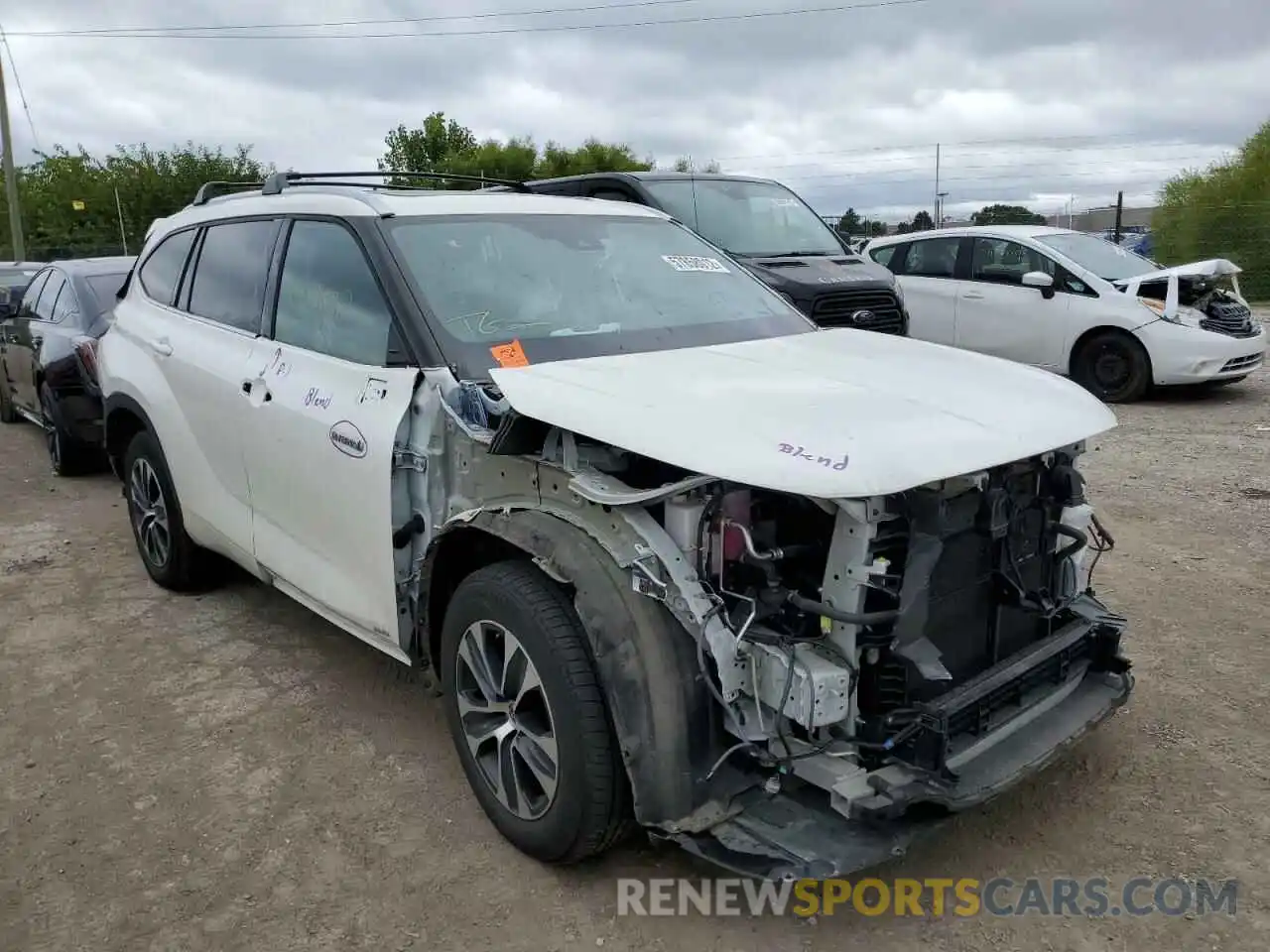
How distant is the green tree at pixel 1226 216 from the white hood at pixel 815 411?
740 inches

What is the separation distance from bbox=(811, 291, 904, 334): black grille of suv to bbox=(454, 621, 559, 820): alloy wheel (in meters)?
5.50

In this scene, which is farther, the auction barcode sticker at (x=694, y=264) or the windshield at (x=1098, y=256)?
the windshield at (x=1098, y=256)

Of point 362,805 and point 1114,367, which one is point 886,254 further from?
point 362,805

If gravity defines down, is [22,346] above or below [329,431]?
below

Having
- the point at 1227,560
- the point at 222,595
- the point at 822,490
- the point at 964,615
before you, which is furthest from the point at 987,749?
the point at 222,595

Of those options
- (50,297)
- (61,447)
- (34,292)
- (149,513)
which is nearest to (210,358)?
(149,513)

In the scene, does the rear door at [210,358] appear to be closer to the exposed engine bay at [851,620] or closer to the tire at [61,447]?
the exposed engine bay at [851,620]

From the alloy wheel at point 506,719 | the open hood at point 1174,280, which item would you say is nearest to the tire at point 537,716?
the alloy wheel at point 506,719

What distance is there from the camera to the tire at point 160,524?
484 centimetres

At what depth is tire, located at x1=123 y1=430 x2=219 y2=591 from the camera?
15.9ft

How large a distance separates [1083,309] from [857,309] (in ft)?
10.1

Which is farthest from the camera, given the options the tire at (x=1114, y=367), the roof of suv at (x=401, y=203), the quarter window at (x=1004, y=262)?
the quarter window at (x=1004, y=262)

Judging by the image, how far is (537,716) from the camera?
2855mm

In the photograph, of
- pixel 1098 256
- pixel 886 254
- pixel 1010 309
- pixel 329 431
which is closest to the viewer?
pixel 329 431
